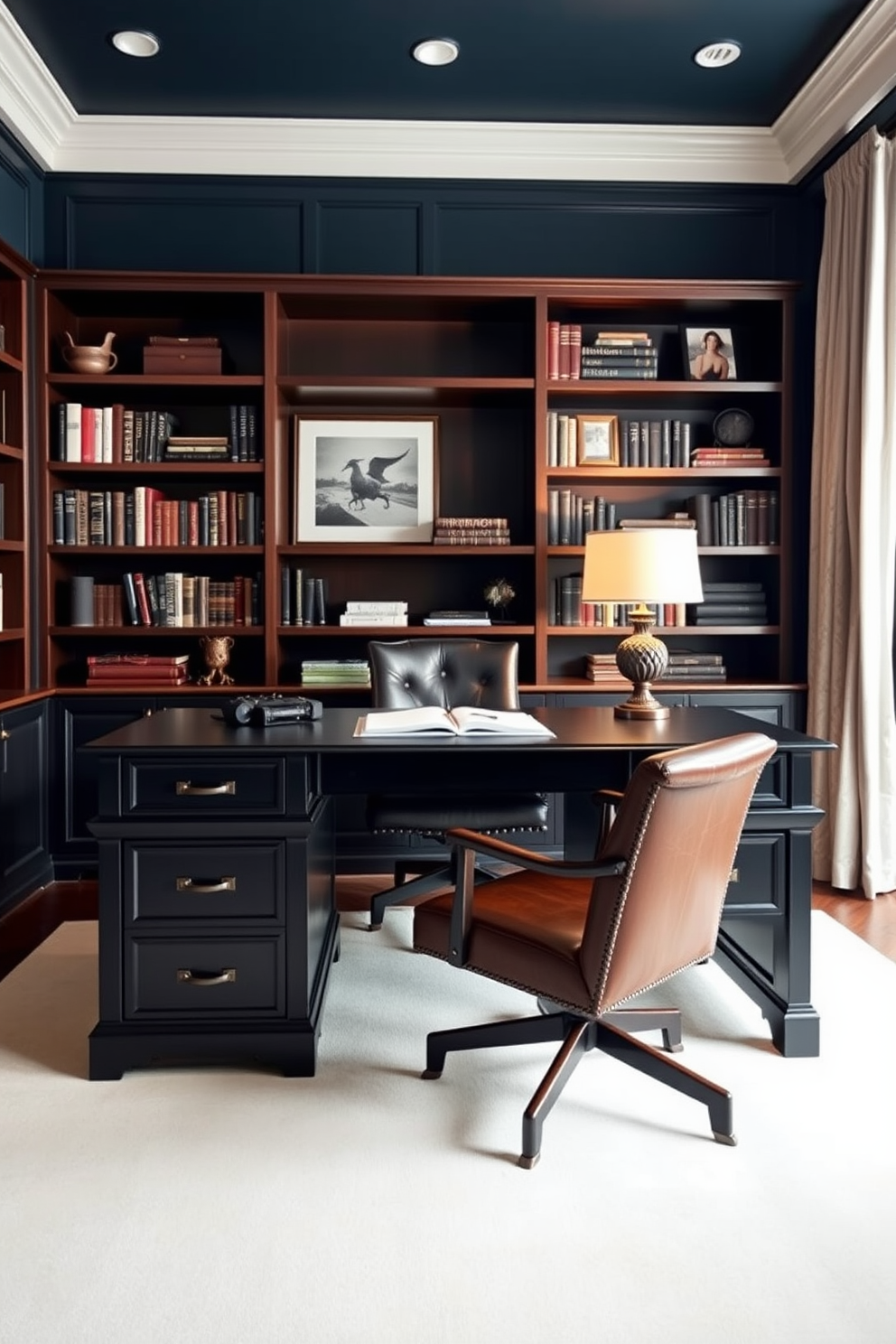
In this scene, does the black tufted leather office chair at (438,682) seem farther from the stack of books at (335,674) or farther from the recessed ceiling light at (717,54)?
the recessed ceiling light at (717,54)

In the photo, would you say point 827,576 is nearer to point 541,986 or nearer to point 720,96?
point 720,96

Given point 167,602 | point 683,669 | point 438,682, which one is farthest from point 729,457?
point 167,602

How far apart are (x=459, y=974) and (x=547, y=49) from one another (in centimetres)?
328

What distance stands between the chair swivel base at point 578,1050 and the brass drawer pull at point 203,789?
75cm

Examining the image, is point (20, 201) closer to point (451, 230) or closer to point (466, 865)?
point (451, 230)

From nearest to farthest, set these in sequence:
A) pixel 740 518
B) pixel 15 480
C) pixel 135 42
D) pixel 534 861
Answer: pixel 534 861 < pixel 135 42 < pixel 15 480 < pixel 740 518

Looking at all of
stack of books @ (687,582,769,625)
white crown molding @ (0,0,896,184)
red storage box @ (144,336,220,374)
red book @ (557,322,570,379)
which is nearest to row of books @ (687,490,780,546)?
stack of books @ (687,582,769,625)

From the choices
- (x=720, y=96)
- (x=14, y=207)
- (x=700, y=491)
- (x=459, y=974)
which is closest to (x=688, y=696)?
(x=700, y=491)

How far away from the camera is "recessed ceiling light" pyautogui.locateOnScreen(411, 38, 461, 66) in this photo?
3.59 m

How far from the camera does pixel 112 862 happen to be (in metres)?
2.34

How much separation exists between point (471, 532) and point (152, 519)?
4.39 ft

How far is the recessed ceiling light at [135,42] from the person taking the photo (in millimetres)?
3525

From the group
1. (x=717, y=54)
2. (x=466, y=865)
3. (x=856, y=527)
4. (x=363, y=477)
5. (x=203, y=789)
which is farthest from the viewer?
(x=363, y=477)

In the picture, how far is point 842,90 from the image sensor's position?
3752mm
